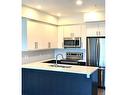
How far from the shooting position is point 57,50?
6.24 meters

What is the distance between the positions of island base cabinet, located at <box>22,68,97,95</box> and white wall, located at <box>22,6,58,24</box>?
1599 mm

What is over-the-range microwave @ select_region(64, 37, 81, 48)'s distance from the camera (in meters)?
5.32

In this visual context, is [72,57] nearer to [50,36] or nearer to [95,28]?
[50,36]

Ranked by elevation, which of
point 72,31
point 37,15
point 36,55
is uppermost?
point 37,15

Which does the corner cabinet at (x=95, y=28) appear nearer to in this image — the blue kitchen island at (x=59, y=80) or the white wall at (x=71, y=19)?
the white wall at (x=71, y=19)

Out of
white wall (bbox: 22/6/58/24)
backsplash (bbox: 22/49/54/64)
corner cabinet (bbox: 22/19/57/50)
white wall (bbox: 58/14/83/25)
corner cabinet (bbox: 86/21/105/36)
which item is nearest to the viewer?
white wall (bbox: 22/6/58/24)

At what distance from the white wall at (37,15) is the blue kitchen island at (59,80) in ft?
5.14

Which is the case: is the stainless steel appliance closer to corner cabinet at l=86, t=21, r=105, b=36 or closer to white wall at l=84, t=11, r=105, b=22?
corner cabinet at l=86, t=21, r=105, b=36

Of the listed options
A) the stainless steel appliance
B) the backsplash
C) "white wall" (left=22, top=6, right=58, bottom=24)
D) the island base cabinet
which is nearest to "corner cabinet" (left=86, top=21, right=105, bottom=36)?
the stainless steel appliance

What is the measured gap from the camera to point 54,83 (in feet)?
11.1

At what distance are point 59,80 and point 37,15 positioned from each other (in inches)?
91.8

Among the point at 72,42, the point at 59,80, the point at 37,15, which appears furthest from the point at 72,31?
the point at 59,80
